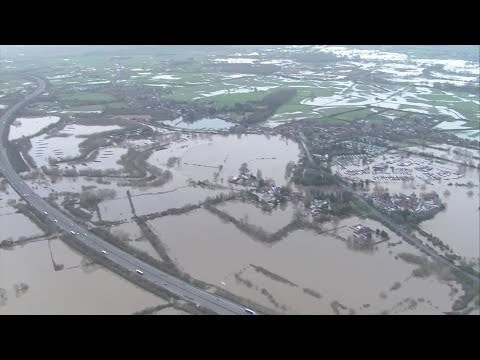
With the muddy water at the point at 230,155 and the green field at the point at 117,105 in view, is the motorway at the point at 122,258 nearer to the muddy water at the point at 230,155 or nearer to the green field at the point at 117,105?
the muddy water at the point at 230,155

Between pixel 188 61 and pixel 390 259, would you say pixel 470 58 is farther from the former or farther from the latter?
pixel 390 259

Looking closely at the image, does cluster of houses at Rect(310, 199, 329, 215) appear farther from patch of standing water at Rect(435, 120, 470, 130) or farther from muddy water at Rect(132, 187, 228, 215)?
patch of standing water at Rect(435, 120, 470, 130)

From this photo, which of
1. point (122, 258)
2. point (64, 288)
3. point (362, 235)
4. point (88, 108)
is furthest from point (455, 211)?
point (88, 108)

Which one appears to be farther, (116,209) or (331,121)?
(331,121)

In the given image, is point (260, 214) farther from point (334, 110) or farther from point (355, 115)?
point (334, 110)

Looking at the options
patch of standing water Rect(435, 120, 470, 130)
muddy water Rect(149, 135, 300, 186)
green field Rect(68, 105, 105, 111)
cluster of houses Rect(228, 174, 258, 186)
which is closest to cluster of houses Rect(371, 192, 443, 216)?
muddy water Rect(149, 135, 300, 186)

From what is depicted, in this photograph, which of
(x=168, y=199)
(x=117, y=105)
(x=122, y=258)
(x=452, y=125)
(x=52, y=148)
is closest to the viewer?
(x=122, y=258)
